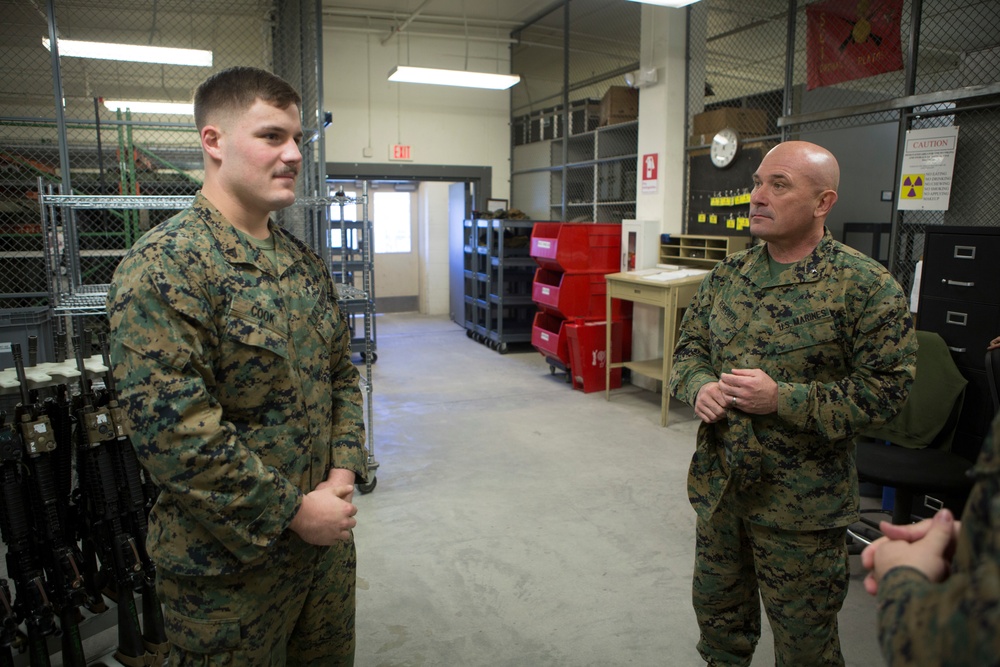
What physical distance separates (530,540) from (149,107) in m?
7.25

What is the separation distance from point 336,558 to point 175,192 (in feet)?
18.7

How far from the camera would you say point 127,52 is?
18.8ft

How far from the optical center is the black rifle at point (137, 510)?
2166mm

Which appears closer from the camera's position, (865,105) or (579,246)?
(865,105)

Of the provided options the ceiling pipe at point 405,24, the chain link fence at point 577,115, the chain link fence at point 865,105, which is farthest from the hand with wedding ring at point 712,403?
the ceiling pipe at point 405,24

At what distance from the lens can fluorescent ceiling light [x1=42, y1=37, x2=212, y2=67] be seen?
5543 mm

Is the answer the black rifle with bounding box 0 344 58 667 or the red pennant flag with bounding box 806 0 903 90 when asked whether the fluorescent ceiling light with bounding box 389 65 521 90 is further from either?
the black rifle with bounding box 0 344 58 667

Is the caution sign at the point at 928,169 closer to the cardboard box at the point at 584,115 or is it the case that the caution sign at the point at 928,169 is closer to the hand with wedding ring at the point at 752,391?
the hand with wedding ring at the point at 752,391

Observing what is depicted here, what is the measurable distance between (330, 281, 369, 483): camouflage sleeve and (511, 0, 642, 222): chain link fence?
213 inches

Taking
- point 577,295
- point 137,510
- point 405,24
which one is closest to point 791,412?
point 137,510

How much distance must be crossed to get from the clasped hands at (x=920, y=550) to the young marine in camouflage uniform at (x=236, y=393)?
3.08 feet

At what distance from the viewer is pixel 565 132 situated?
300 inches

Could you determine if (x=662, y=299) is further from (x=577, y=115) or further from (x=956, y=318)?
(x=577, y=115)

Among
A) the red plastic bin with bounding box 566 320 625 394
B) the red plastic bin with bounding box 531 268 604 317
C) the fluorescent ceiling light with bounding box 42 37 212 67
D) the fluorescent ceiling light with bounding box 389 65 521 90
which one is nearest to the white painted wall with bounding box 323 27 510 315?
the fluorescent ceiling light with bounding box 389 65 521 90
